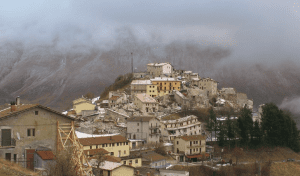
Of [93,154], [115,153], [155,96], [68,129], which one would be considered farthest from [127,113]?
[68,129]

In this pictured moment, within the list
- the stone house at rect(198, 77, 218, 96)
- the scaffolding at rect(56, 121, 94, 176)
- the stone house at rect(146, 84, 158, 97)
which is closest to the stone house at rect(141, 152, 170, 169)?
the scaffolding at rect(56, 121, 94, 176)

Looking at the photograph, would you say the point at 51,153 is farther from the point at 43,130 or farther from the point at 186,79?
the point at 186,79

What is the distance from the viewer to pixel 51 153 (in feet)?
86.4

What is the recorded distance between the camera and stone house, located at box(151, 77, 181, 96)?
331ft

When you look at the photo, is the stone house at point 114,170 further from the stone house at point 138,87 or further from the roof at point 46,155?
the stone house at point 138,87

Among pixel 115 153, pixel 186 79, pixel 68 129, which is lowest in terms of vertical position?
pixel 115 153

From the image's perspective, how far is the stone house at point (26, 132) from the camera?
83.7ft

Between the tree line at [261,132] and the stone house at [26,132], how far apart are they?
4485cm

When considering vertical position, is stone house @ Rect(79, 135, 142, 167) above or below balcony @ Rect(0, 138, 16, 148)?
below

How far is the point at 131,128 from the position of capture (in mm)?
67500

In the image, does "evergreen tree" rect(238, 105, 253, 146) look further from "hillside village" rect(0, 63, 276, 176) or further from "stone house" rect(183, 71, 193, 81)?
"stone house" rect(183, 71, 193, 81)

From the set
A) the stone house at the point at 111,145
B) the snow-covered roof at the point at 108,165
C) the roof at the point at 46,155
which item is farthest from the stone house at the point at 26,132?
the stone house at the point at 111,145

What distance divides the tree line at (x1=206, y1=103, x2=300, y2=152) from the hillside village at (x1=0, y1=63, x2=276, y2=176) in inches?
167

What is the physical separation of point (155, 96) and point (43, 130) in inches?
2853
